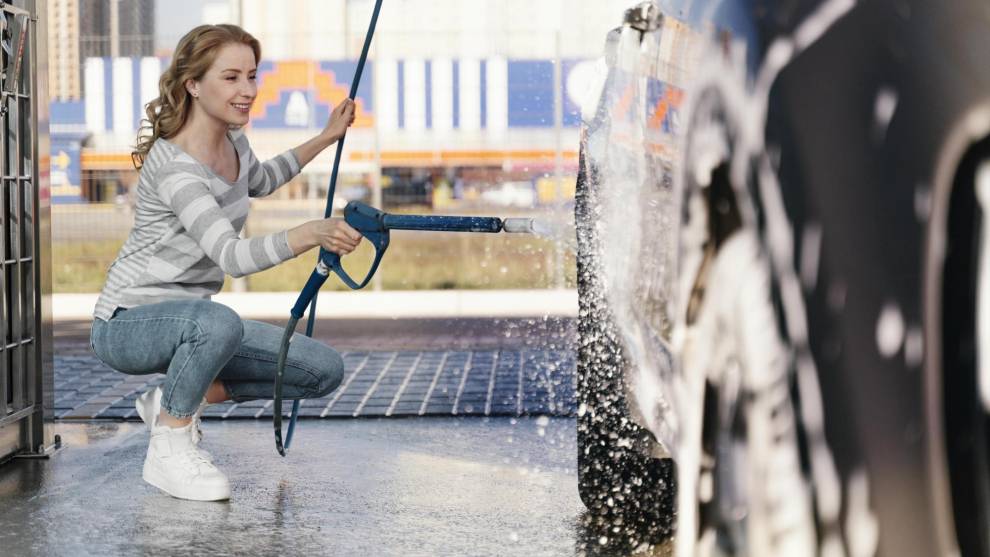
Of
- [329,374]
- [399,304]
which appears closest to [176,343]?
[329,374]

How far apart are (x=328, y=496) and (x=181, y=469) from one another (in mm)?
A: 426

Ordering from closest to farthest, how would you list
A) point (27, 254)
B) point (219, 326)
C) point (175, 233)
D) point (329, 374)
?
point (219, 326), point (175, 233), point (329, 374), point (27, 254)

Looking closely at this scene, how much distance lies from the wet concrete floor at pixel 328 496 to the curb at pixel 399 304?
5452 mm

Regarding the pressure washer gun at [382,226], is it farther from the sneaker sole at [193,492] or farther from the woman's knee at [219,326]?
the sneaker sole at [193,492]

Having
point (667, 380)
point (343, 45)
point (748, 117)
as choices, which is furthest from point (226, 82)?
point (343, 45)

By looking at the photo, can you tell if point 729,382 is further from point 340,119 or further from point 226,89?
point 340,119

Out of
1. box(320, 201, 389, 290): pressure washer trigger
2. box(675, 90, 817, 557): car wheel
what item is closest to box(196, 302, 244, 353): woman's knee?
box(320, 201, 389, 290): pressure washer trigger

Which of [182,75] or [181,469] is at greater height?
[182,75]

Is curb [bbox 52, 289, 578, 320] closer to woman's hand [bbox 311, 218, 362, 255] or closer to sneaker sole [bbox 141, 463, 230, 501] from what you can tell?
sneaker sole [bbox 141, 463, 230, 501]

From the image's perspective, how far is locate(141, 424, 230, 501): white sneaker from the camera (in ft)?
13.5

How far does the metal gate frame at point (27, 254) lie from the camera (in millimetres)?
4773

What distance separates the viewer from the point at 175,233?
167 inches

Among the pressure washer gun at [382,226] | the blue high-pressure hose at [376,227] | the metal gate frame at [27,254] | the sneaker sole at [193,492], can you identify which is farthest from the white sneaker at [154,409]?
the metal gate frame at [27,254]

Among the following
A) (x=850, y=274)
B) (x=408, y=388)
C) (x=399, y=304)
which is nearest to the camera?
(x=850, y=274)
